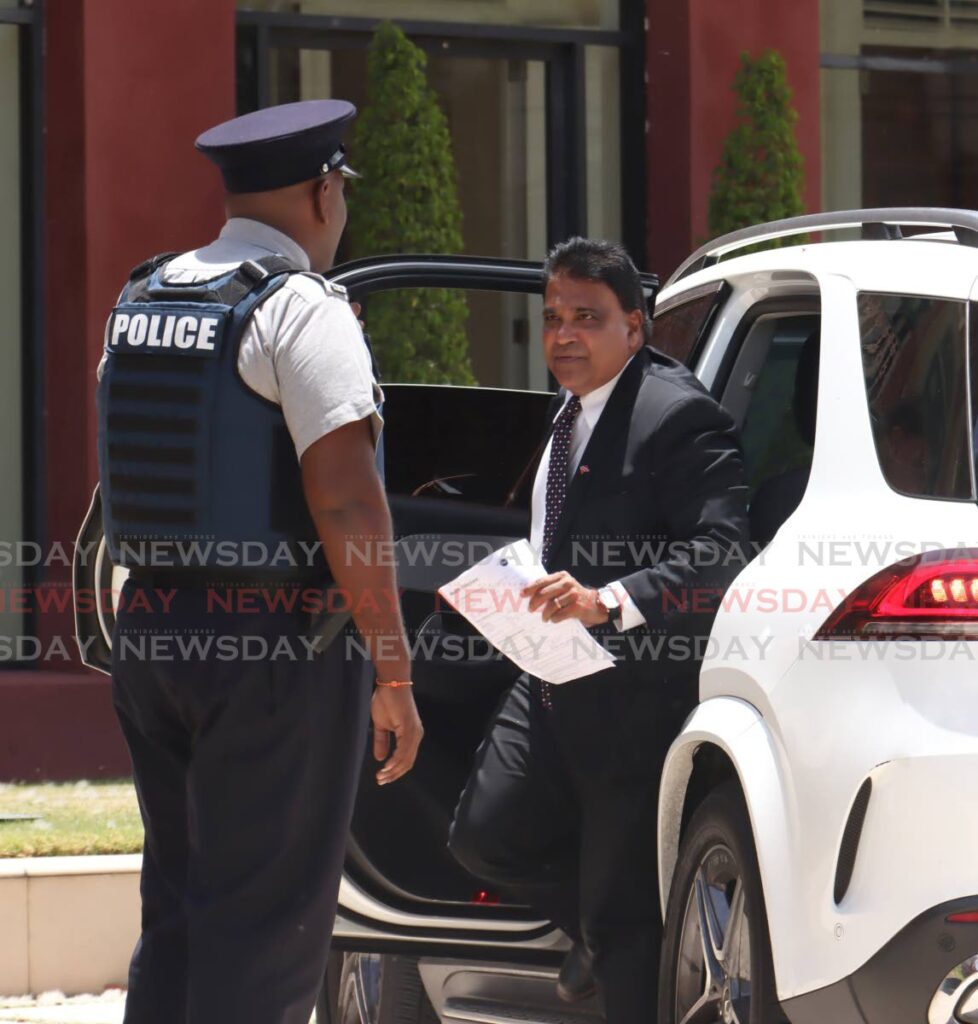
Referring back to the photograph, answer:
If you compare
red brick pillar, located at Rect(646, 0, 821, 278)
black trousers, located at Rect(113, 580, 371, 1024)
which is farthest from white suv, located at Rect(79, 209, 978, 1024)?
red brick pillar, located at Rect(646, 0, 821, 278)

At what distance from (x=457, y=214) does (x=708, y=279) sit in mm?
4776

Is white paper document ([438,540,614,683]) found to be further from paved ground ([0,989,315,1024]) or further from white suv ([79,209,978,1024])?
paved ground ([0,989,315,1024])

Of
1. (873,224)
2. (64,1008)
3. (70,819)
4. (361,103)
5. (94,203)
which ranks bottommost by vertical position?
(64,1008)

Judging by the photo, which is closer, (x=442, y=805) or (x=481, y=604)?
(x=481, y=604)

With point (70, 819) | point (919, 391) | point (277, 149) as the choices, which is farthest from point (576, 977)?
point (70, 819)

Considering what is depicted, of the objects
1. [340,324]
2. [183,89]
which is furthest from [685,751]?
[183,89]

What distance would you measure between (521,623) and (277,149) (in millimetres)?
1017

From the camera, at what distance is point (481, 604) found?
3.80 meters

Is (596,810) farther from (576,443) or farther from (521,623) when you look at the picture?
(576,443)

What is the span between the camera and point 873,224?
157 inches

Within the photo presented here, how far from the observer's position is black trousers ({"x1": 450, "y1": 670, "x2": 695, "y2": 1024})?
3.88m

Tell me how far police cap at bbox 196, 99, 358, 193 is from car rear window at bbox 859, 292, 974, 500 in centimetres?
100

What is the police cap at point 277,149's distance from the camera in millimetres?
3354

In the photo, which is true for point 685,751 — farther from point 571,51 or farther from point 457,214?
point 571,51
